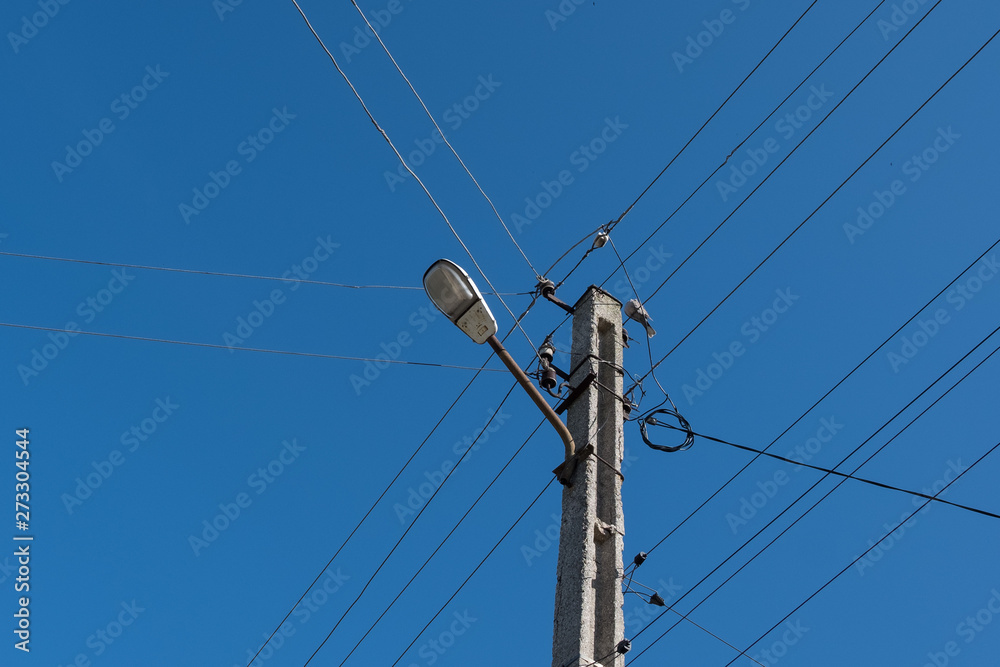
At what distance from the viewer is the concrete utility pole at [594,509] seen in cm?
484

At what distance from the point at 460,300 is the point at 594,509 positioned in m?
1.37

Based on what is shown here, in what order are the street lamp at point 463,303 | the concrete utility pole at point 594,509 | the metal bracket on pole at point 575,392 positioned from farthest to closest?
the metal bracket on pole at point 575,392 → the street lamp at point 463,303 → the concrete utility pole at point 594,509

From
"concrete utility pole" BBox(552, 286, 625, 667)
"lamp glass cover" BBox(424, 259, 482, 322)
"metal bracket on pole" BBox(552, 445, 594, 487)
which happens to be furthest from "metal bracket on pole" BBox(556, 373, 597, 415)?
"lamp glass cover" BBox(424, 259, 482, 322)

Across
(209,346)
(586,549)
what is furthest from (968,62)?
(209,346)

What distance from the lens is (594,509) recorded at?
17.4 ft

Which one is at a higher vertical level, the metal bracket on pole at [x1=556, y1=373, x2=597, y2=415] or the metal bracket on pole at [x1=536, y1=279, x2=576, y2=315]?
the metal bracket on pole at [x1=536, y1=279, x2=576, y2=315]

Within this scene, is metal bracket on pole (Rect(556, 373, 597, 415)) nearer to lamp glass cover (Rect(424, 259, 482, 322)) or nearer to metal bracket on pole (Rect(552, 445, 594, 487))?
metal bracket on pole (Rect(552, 445, 594, 487))

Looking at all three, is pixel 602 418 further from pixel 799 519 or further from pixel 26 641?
pixel 26 641

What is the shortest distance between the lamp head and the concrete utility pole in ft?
2.93

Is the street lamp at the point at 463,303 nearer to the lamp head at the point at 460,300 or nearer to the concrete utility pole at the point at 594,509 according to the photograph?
the lamp head at the point at 460,300

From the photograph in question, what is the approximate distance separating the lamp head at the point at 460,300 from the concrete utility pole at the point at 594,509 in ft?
2.93

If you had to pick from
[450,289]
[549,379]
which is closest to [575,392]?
[549,379]

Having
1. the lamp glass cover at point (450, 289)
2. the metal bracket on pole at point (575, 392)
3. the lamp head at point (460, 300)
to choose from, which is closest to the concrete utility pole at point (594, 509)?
the metal bracket on pole at point (575, 392)

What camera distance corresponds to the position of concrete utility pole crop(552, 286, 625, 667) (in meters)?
4.84
